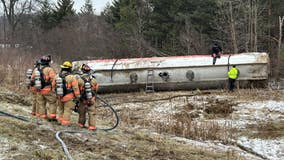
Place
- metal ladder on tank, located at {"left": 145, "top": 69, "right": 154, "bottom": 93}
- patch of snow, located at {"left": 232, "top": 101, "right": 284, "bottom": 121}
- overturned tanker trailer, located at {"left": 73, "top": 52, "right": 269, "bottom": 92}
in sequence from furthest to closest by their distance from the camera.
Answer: metal ladder on tank, located at {"left": 145, "top": 69, "right": 154, "bottom": 93} < overturned tanker trailer, located at {"left": 73, "top": 52, "right": 269, "bottom": 92} < patch of snow, located at {"left": 232, "top": 101, "right": 284, "bottom": 121}

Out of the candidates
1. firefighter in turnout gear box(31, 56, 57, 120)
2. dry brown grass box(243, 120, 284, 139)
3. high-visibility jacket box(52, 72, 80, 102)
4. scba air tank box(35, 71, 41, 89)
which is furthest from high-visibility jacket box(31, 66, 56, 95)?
dry brown grass box(243, 120, 284, 139)

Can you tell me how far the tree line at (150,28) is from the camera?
3375 centimetres

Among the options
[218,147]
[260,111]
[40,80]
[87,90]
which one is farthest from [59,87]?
[260,111]

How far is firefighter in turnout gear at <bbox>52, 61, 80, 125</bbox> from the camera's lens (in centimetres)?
870

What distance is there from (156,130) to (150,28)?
30461 mm

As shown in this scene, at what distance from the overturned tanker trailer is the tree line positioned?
28.9 ft

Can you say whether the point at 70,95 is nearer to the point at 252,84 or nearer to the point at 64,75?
the point at 64,75

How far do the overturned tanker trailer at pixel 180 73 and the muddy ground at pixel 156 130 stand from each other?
99 cm

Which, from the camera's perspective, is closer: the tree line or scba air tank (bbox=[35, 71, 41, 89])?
scba air tank (bbox=[35, 71, 41, 89])

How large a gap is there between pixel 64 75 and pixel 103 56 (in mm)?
34199

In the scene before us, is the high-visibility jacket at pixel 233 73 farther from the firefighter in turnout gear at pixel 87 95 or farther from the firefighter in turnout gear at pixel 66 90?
the firefighter in turnout gear at pixel 66 90

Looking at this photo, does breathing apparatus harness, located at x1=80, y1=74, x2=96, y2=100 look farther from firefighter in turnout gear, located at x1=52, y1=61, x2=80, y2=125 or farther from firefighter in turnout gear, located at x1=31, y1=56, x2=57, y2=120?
firefighter in turnout gear, located at x1=31, y1=56, x2=57, y2=120

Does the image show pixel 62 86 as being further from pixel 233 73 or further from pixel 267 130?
pixel 233 73

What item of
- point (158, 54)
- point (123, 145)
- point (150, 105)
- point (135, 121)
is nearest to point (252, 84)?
point (150, 105)
